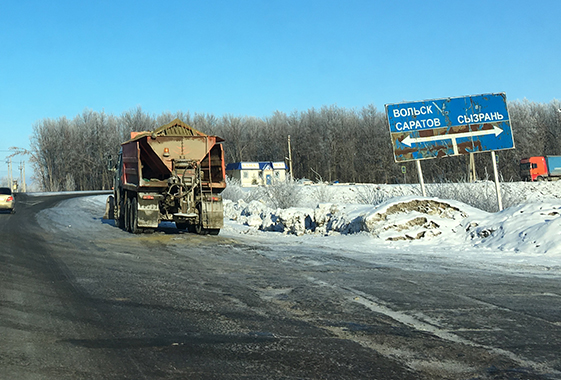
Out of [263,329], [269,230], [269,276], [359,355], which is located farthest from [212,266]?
[269,230]

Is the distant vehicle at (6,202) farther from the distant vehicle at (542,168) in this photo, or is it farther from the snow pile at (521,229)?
the distant vehicle at (542,168)

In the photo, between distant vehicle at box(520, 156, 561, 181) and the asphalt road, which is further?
distant vehicle at box(520, 156, 561, 181)

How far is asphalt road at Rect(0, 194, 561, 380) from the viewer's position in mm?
4457

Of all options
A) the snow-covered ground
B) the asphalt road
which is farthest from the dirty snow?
the asphalt road

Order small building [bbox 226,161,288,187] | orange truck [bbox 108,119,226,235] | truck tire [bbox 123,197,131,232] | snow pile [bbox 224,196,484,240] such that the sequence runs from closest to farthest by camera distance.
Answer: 1. snow pile [bbox 224,196,484,240]
2. orange truck [bbox 108,119,226,235]
3. truck tire [bbox 123,197,131,232]
4. small building [bbox 226,161,288,187]

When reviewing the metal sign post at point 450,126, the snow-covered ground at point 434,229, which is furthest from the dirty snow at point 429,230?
the metal sign post at point 450,126

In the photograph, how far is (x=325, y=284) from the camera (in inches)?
332

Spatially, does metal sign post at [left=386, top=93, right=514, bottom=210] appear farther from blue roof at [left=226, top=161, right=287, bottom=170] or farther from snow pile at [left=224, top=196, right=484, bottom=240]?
blue roof at [left=226, top=161, right=287, bottom=170]

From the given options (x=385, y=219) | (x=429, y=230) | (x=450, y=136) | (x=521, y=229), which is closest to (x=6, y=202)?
(x=385, y=219)

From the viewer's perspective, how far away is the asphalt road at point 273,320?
4.46 meters

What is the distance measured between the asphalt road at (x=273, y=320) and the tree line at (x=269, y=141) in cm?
7686

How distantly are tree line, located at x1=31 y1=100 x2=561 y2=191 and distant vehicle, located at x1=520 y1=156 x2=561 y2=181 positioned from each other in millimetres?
21675

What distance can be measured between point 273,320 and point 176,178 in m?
11.0

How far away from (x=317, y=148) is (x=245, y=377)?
92.5 m
